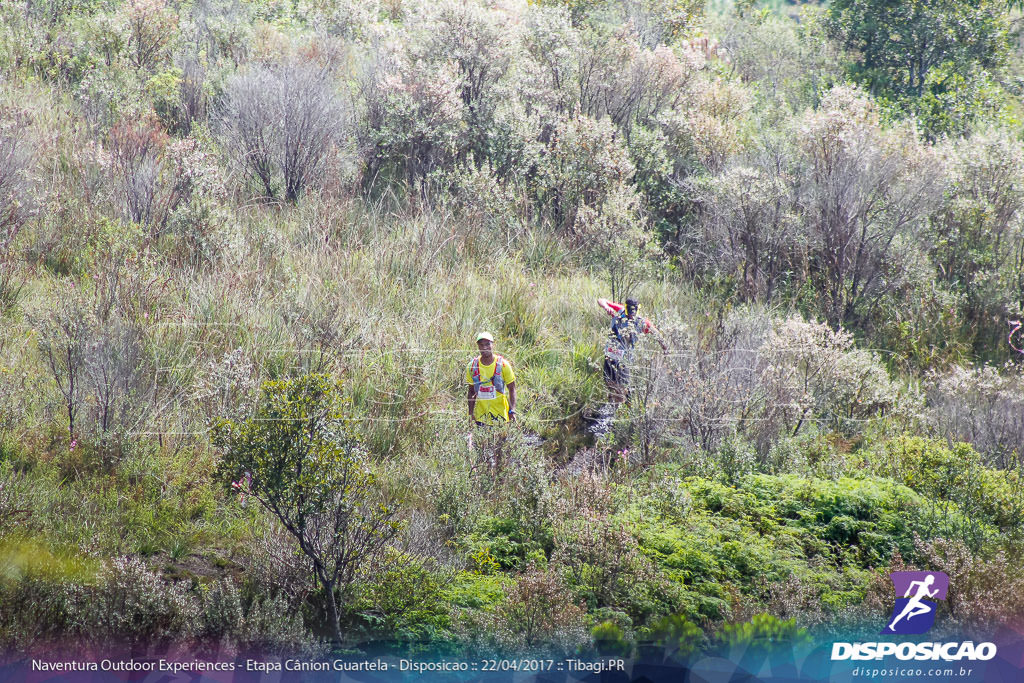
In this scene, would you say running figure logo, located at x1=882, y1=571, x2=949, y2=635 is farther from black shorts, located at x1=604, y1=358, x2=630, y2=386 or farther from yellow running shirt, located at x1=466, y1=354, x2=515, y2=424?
black shorts, located at x1=604, y1=358, x2=630, y2=386

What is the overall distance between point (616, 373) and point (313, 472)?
538cm

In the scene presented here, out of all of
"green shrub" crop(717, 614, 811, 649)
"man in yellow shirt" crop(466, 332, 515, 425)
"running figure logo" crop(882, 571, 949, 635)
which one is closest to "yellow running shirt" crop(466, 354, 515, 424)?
"man in yellow shirt" crop(466, 332, 515, 425)

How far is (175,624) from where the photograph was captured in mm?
5473

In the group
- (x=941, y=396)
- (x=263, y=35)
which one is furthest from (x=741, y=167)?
(x=263, y=35)

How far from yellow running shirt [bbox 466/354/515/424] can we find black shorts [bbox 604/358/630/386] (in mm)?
2041

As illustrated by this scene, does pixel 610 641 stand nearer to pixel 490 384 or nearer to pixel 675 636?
pixel 675 636

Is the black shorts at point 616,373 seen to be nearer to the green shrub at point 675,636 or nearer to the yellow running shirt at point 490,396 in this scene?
the yellow running shirt at point 490,396

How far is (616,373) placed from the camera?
34.3ft

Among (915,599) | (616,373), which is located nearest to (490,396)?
(616,373)

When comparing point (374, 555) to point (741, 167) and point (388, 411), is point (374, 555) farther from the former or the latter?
point (741, 167)

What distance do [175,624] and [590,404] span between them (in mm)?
6083

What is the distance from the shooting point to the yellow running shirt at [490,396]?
8.72 m

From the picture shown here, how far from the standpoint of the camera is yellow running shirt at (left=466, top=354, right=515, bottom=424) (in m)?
8.72

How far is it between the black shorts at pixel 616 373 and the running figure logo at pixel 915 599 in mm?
4356
